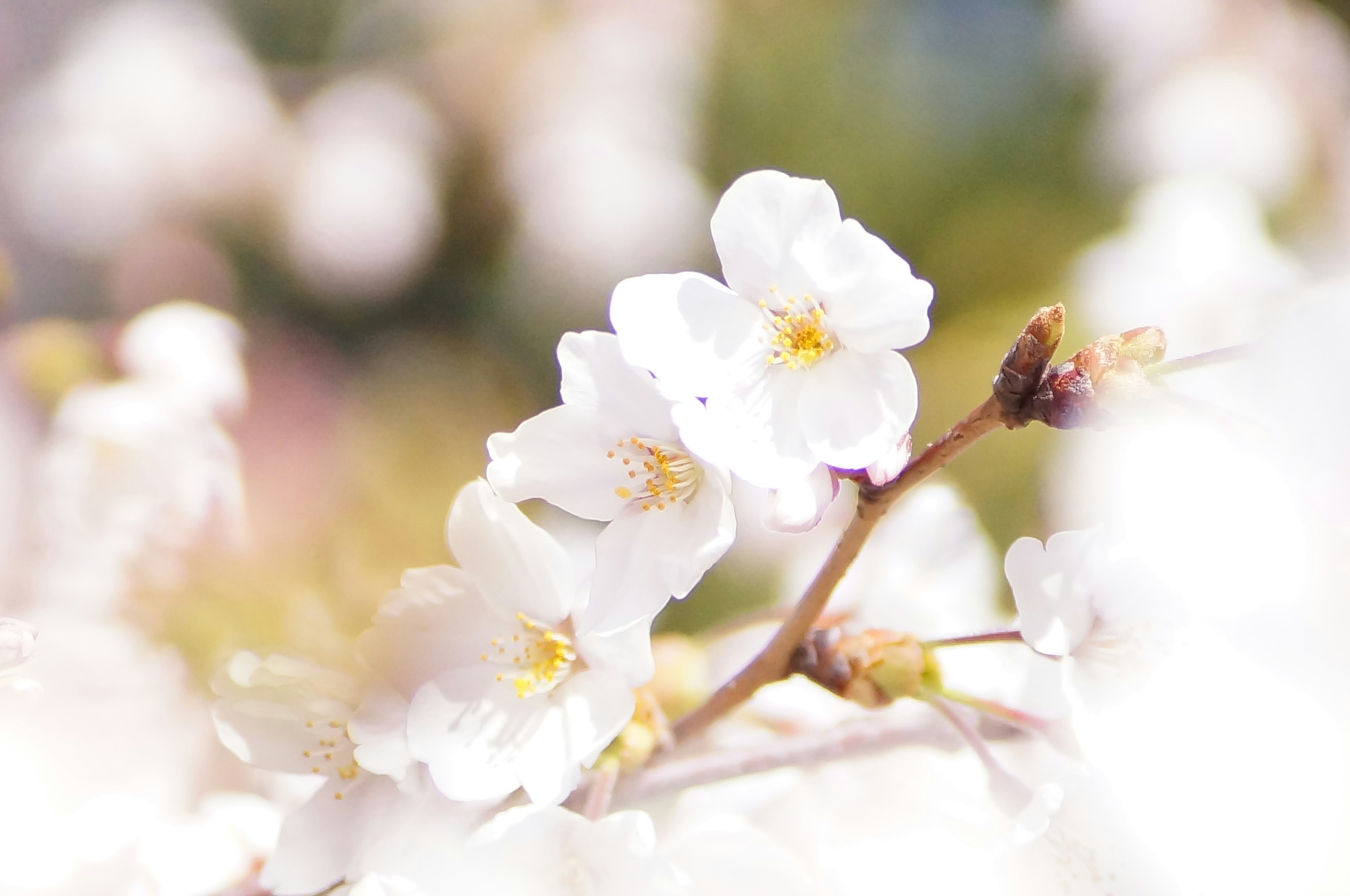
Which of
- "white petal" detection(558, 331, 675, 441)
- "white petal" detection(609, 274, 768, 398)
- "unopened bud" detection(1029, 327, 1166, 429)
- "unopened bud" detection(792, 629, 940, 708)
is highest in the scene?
"unopened bud" detection(1029, 327, 1166, 429)

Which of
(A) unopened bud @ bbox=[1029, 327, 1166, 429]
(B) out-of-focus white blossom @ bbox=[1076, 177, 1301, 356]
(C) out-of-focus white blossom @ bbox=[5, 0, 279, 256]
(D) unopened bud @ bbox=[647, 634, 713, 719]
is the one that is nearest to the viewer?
(A) unopened bud @ bbox=[1029, 327, 1166, 429]

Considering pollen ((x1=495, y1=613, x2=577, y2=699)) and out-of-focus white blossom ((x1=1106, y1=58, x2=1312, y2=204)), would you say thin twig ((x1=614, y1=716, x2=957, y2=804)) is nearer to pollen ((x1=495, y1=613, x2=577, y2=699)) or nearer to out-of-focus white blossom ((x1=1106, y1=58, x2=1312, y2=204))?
pollen ((x1=495, y1=613, x2=577, y2=699))

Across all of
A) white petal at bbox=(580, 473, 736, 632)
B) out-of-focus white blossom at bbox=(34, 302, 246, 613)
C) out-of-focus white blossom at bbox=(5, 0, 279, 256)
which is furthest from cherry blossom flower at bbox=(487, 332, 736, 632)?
out-of-focus white blossom at bbox=(5, 0, 279, 256)

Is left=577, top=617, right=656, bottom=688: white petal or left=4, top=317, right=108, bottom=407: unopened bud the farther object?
left=4, top=317, right=108, bottom=407: unopened bud

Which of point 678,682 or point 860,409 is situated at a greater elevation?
point 860,409

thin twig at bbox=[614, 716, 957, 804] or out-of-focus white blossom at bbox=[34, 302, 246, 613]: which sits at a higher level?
thin twig at bbox=[614, 716, 957, 804]

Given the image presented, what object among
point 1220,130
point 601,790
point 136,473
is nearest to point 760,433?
point 601,790

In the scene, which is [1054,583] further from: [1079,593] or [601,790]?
[601,790]
